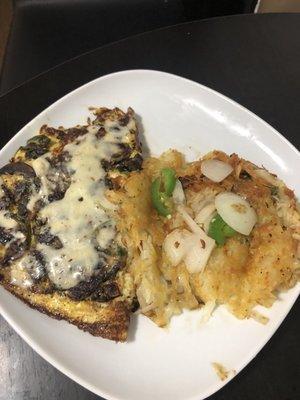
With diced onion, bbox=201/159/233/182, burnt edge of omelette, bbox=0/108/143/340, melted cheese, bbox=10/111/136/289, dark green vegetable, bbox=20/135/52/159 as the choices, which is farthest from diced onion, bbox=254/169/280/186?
dark green vegetable, bbox=20/135/52/159

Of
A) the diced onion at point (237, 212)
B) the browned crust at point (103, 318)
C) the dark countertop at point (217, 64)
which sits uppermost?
the dark countertop at point (217, 64)

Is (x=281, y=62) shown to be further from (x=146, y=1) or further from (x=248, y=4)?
(x=146, y=1)

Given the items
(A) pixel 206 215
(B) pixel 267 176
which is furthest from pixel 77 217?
(B) pixel 267 176

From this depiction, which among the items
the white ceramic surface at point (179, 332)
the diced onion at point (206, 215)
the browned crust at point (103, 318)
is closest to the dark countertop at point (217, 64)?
the white ceramic surface at point (179, 332)

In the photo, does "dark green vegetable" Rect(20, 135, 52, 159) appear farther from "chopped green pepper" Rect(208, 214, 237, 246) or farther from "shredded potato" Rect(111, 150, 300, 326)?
"chopped green pepper" Rect(208, 214, 237, 246)

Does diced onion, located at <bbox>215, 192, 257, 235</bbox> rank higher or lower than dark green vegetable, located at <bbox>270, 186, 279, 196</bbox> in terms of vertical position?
lower

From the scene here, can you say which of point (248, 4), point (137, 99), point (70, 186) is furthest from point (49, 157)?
point (248, 4)

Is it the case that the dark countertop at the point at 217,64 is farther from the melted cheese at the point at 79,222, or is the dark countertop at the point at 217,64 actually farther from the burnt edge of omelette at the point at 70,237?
the melted cheese at the point at 79,222
